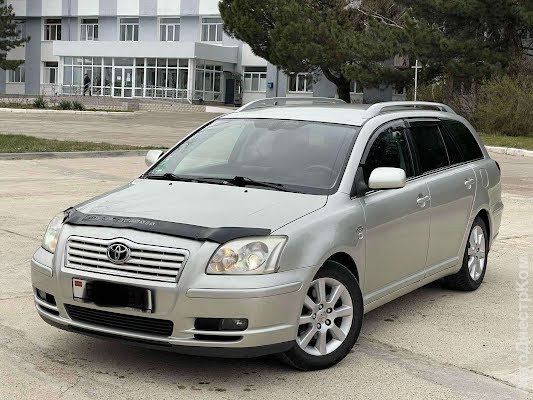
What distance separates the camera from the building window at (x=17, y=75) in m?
77.2

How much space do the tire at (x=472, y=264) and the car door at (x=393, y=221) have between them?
953 millimetres

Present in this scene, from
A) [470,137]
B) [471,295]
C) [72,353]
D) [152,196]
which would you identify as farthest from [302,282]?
[470,137]

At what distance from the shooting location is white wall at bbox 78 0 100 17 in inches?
2815

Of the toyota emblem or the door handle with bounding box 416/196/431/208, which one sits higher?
the door handle with bounding box 416/196/431/208

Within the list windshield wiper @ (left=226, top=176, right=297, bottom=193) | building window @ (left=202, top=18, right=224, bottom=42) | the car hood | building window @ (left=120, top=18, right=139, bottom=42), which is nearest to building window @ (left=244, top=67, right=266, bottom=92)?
building window @ (left=202, top=18, right=224, bottom=42)

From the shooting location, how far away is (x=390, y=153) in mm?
6125

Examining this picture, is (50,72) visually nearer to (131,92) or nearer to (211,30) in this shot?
(131,92)

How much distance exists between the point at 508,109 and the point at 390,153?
92.5ft

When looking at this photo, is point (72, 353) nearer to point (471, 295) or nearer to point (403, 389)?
point (403, 389)

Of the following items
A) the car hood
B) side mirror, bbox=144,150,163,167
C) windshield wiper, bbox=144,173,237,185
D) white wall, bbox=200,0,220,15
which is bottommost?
the car hood

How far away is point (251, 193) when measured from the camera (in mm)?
5309

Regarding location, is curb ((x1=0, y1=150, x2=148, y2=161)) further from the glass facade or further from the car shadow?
the glass facade

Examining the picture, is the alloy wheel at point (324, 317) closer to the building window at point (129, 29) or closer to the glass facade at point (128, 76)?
the glass facade at point (128, 76)

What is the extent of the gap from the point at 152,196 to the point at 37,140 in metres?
17.7
